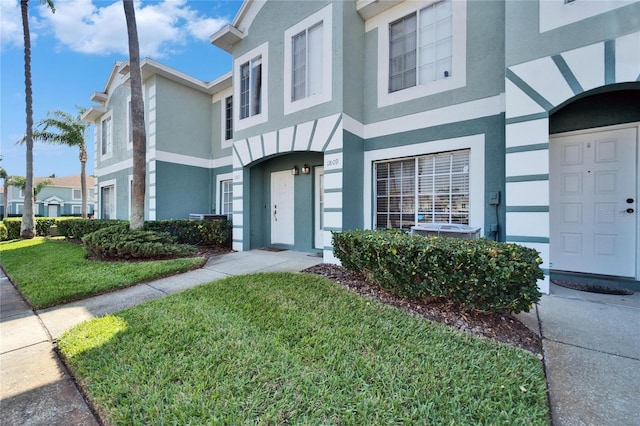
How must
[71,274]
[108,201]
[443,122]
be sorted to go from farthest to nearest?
[108,201] < [443,122] < [71,274]

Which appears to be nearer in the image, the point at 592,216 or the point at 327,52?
the point at 592,216

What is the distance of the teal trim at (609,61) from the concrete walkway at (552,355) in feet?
10.6

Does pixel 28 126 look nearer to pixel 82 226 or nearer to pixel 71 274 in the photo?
pixel 82 226

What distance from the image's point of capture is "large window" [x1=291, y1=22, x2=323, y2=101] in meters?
6.79

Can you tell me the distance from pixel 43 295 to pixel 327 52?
6.99 metres

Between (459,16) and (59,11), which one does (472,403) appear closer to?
(459,16)

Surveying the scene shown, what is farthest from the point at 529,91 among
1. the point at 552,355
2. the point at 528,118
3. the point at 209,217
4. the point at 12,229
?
the point at 12,229

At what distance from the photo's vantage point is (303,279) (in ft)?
15.4

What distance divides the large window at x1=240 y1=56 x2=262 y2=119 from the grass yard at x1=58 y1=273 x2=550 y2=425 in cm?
625

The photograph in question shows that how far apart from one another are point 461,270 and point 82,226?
12679 mm

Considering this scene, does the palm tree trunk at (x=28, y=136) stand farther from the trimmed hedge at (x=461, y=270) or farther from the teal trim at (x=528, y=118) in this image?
the teal trim at (x=528, y=118)

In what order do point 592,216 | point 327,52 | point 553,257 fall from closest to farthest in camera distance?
point 592,216
point 553,257
point 327,52

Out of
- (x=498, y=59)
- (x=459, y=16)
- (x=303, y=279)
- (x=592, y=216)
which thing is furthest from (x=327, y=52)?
(x=592, y=216)

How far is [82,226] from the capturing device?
10.4 m
